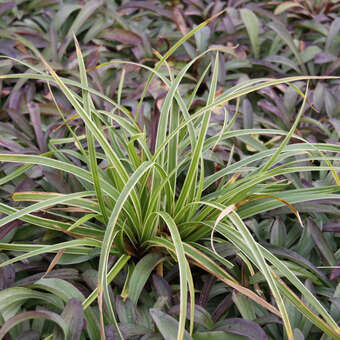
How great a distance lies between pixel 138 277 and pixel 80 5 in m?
1.39

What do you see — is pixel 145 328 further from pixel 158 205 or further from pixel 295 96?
pixel 295 96

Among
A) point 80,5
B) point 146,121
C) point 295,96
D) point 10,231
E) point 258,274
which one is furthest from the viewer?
point 80,5

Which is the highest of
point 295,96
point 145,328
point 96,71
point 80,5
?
point 80,5

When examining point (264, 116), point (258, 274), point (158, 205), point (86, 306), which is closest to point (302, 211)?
point (258, 274)

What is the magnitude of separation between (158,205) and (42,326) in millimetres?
396

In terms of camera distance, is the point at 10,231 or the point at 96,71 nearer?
the point at 10,231

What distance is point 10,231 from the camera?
1216 millimetres

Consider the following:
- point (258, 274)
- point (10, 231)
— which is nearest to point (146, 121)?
point (10, 231)

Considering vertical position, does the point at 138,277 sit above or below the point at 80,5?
below

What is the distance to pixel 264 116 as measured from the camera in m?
1.71

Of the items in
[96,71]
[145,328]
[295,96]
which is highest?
[96,71]

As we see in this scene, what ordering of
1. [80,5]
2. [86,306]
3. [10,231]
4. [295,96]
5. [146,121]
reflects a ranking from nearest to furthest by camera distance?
[86,306], [10,231], [146,121], [295,96], [80,5]

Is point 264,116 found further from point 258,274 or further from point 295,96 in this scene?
point 258,274

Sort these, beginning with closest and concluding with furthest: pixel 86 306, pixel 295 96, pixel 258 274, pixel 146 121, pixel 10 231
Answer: pixel 86 306 → pixel 258 274 → pixel 10 231 → pixel 146 121 → pixel 295 96
